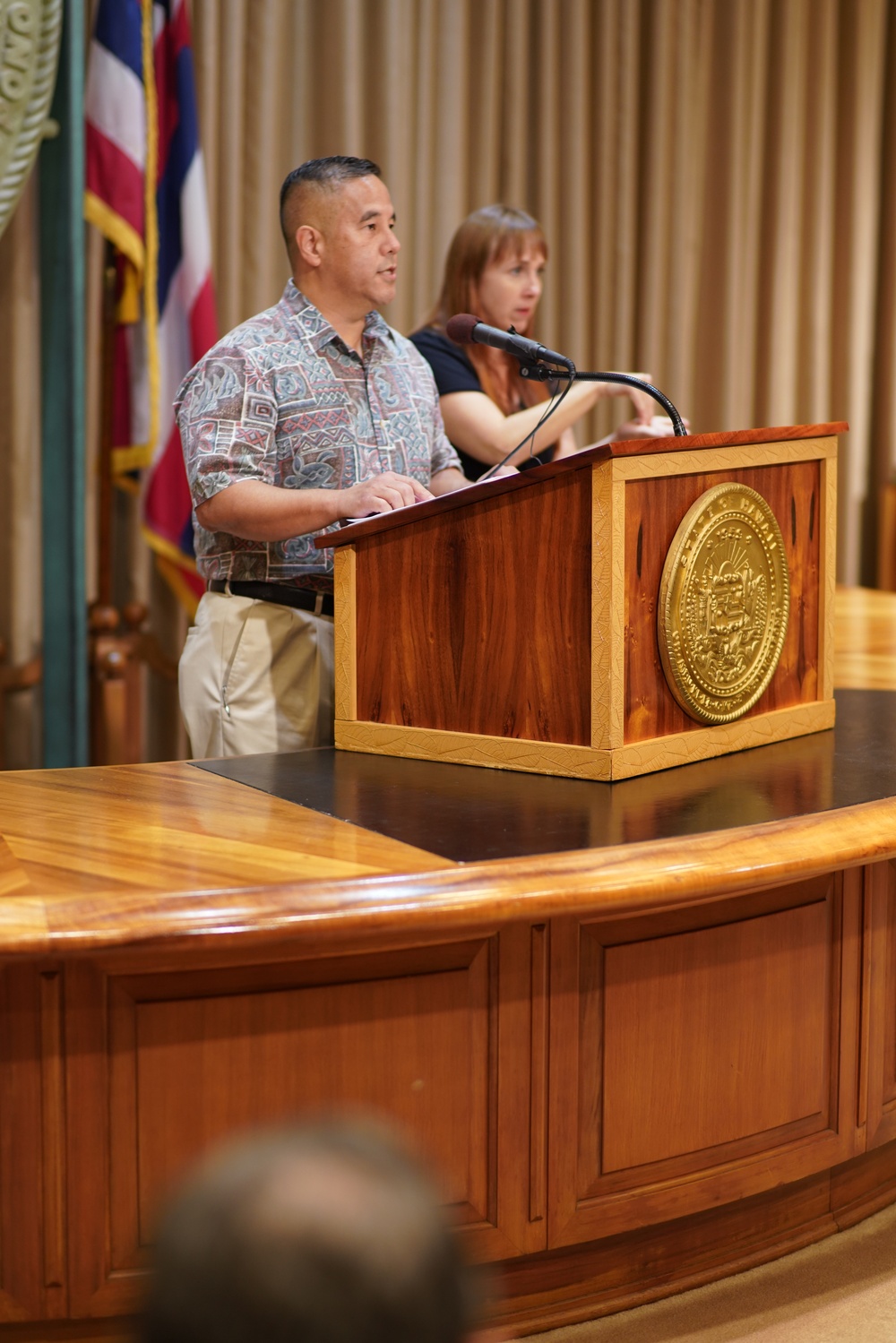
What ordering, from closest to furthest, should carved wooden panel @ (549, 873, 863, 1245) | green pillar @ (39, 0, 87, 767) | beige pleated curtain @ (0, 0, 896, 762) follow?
1. carved wooden panel @ (549, 873, 863, 1245)
2. green pillar @ (39, 0, 87, 767)
3. beige pleated curtain @ (0, 0, 896, 762)

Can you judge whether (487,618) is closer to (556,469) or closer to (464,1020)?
(556,469)

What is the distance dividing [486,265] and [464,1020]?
1.73 m

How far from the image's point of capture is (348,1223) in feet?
1.42

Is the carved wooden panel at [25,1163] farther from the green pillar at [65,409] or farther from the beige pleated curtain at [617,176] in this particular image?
the beige pleated curtain at [617,176]

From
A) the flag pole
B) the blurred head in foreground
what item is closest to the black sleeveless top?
the flag pole

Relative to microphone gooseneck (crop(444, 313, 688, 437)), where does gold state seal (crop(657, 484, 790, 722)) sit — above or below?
below

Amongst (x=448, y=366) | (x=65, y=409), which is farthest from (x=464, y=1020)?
(x=65, y=409)

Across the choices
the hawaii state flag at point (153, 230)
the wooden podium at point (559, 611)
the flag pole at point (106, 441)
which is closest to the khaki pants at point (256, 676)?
the wooden podium at point (559, 611)

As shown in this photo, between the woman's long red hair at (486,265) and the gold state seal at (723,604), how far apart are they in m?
0.99

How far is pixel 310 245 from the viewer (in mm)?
2346

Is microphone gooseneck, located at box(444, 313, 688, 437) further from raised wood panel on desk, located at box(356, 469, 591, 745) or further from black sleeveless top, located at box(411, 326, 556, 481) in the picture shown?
black sleeveless top, located at box(411, 326, 556, 481)

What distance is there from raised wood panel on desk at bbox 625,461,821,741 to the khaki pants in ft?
2.39

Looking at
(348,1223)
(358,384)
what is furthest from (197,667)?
(348,1223)

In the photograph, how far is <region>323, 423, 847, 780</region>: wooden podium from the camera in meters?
1.77
